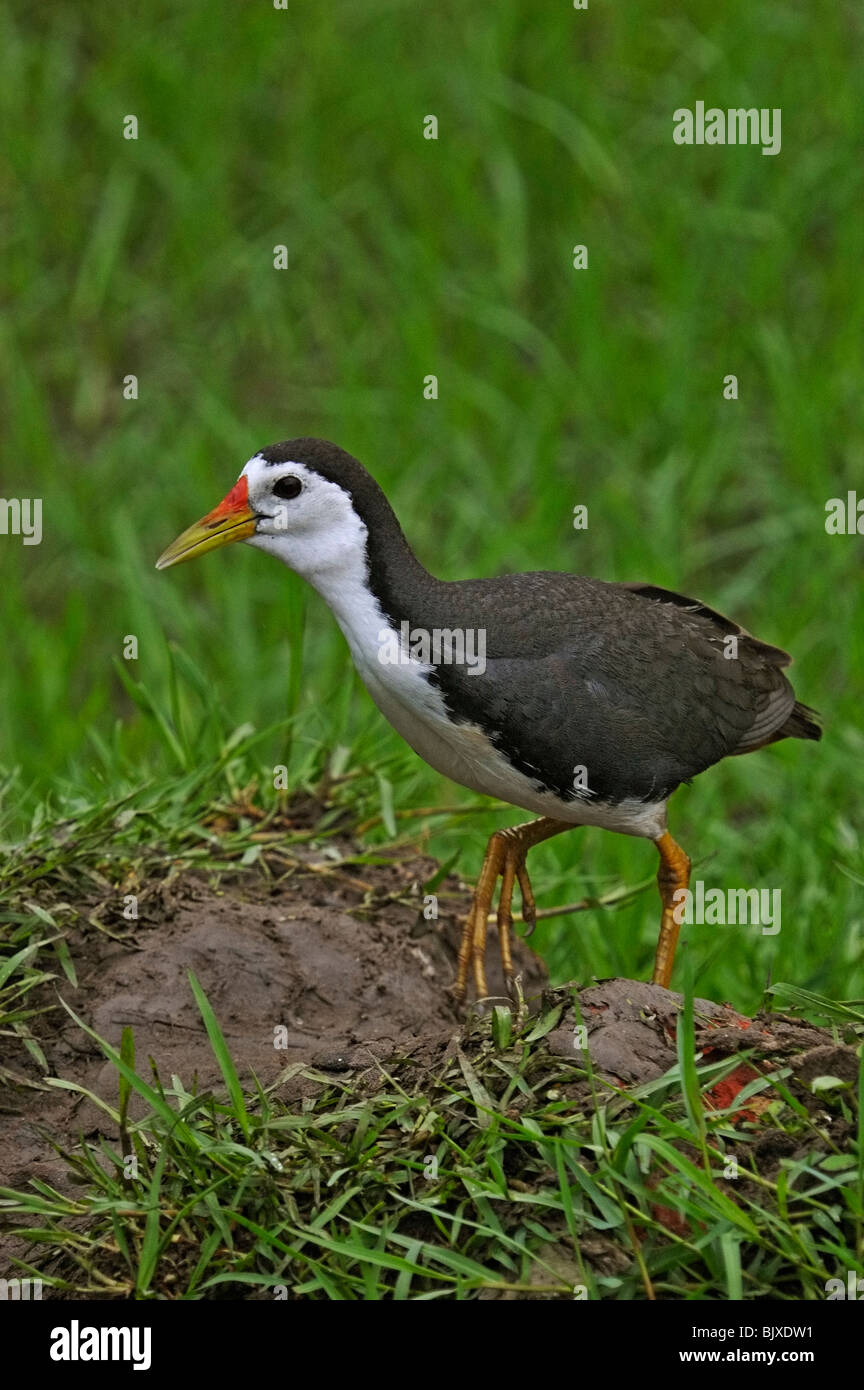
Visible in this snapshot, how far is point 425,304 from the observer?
30.2 feet

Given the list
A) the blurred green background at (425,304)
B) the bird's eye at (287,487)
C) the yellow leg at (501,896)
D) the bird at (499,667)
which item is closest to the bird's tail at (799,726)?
the bird at (499,667)

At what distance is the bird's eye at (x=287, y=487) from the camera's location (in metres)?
4.64

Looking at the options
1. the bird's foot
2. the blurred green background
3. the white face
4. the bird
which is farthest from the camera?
the blurred green background

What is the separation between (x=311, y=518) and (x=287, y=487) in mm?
95

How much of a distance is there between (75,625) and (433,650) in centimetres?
352

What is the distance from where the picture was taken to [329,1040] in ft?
14.7

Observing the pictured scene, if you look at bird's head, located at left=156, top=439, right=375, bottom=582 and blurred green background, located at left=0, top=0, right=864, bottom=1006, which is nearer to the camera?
bird's head, located at left=156, top=439, right=375, bottom=582

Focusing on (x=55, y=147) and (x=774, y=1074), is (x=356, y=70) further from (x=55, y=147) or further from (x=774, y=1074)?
(x=774, y=1074)

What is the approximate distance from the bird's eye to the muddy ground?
3.33 feet

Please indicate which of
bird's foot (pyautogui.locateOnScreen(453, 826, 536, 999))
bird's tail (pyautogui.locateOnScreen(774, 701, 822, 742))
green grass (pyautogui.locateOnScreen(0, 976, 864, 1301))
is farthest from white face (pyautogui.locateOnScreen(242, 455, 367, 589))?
bird's tail (pyautogui.locateOnScreen(774, 701, 822, 742))

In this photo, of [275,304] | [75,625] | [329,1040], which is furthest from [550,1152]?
[275,304]

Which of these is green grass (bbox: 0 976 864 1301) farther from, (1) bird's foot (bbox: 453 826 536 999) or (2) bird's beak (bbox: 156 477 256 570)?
(2) bird's beak (bbox: 156 477 256 570)

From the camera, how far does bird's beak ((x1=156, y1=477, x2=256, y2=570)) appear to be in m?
4.71

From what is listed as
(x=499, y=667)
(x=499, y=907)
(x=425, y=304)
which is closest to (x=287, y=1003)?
(x=499, y=907)
